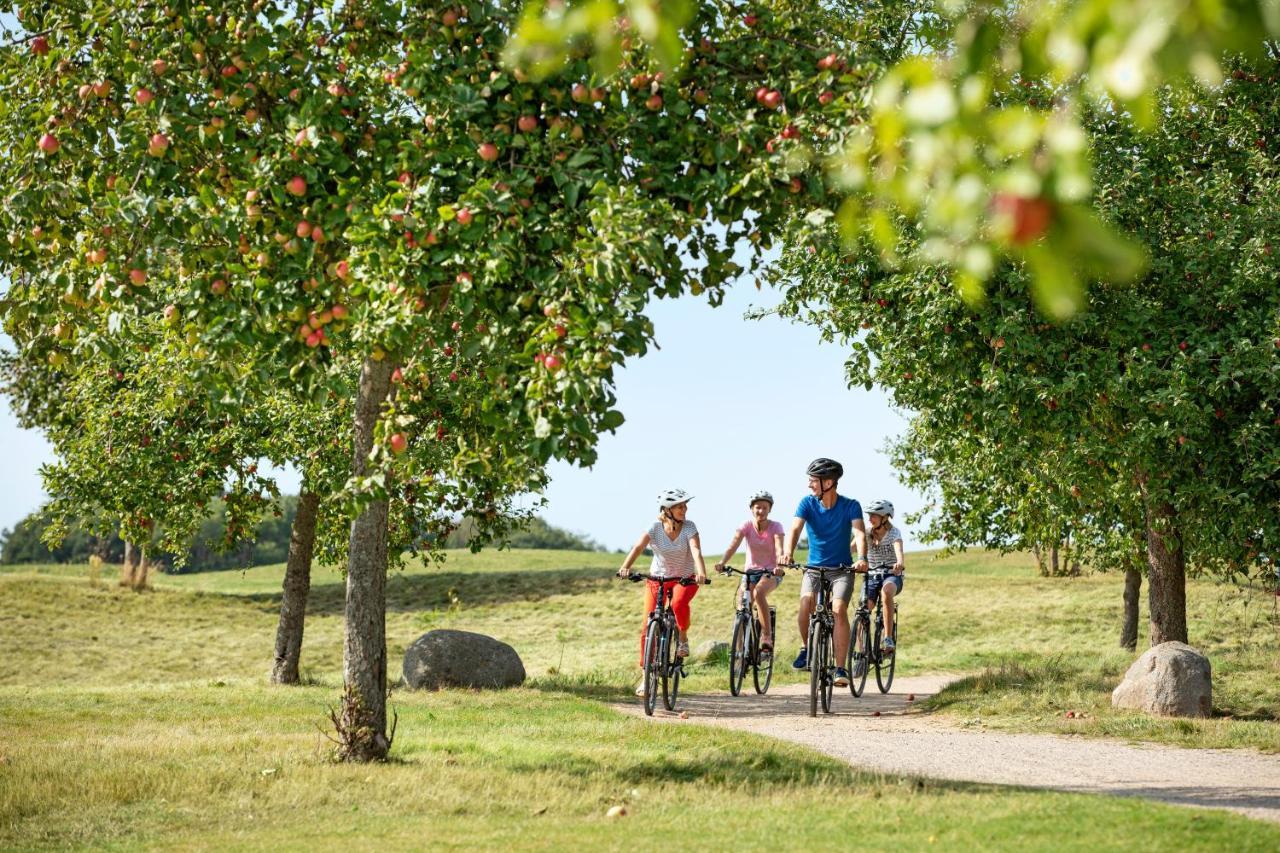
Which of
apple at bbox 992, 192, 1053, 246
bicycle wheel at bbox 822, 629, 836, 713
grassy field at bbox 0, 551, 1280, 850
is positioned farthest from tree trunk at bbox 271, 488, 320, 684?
apple at bbox 992, 192, 1053, 246

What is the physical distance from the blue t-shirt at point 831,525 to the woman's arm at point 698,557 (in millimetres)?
1155

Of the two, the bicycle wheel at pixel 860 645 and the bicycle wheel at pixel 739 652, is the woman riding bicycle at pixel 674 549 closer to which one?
the bicycle wheel at pixel 739 652

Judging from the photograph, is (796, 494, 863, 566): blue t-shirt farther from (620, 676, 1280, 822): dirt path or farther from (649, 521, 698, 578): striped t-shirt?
(620, 676, 1280, 822): dirt path

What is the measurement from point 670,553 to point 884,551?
133 inches

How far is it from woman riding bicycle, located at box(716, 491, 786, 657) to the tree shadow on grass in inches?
1233

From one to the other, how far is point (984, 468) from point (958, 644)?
14.2 metres

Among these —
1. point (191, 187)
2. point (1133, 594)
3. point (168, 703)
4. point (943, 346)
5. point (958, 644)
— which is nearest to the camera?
point (191, 187)

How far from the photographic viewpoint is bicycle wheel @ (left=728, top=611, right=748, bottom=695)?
15492 millimetres

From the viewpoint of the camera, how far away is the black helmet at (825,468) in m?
13.9

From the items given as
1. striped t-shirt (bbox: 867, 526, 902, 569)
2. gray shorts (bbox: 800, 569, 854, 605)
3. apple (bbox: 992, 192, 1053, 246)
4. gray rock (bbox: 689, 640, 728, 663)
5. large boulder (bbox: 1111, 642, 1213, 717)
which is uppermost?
apple (bbox: 992, 192, 1053, 246)

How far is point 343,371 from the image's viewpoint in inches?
774

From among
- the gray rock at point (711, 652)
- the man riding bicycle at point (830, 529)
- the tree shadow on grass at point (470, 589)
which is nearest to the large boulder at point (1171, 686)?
the man riding bicycle at point (830, 529)

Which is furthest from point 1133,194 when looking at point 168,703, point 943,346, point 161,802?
point 168,703

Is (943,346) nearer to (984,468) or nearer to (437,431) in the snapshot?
(984,468)
